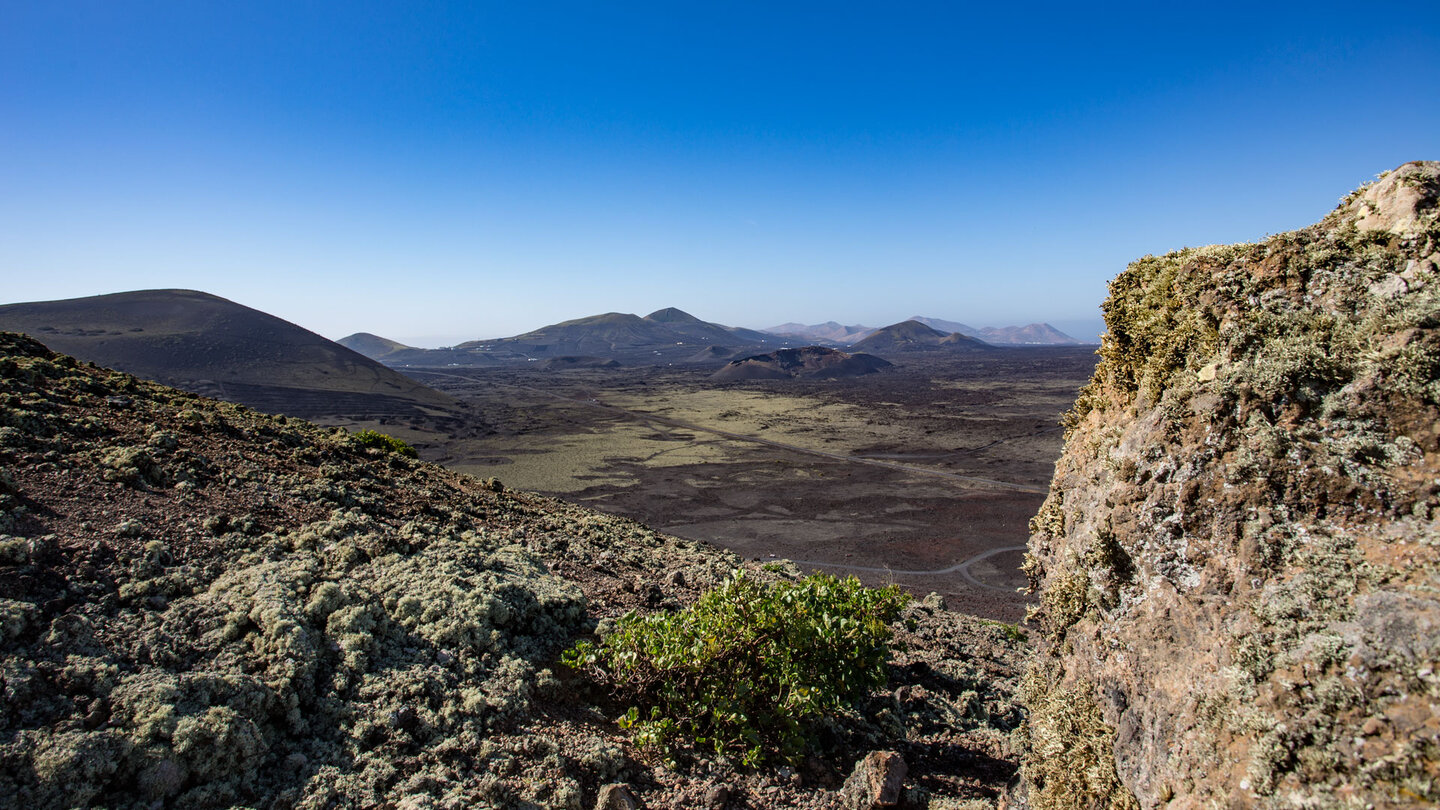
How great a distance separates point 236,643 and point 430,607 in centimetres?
130

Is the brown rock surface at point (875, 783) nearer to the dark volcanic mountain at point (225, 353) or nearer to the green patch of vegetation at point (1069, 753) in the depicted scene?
the green patch of vegetation at point (1069, 753)

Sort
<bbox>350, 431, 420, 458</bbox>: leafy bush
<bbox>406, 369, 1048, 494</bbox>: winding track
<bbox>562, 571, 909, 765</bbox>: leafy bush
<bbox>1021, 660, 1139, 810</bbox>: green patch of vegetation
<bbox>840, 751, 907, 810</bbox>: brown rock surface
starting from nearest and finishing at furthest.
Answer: <bbox>1021, 660, 1139, 810</bbox>: green patch of vegetation < <bbox>840, 751, 907, 810</bbox>: brown rock surface < <bbox>562, 571, 909, 765</bbox>: leafy bush < <bbox>350, 431, 420, 458</bbox>: leafy bush < <bbox>406, 369, 1048, 494</bbox>: winding track

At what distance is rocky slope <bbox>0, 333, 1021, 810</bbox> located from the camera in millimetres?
3633

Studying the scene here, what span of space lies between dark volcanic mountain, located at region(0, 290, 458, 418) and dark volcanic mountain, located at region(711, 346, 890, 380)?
170 feet

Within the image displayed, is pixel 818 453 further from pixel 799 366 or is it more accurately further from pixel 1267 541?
pixel 799 366

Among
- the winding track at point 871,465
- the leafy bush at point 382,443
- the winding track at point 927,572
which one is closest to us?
the leafy bush at point 382,443

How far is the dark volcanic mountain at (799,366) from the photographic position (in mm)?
106812

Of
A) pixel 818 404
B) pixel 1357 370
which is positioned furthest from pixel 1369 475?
pixel 818 404

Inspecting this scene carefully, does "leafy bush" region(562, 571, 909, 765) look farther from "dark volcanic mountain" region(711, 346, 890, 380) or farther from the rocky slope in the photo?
"dark volcanic mountain" region(711, 346, 890, 380)

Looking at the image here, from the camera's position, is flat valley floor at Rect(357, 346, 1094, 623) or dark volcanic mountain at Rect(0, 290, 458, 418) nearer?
flat valley floor at Rect(357, 346, 1094, 623)

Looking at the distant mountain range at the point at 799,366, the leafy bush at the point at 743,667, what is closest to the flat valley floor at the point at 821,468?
the leafy bush at the point at 743,667

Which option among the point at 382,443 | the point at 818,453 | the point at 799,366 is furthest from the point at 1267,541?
the point at 799,366

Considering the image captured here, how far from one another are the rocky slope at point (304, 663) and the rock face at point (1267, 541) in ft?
5.59

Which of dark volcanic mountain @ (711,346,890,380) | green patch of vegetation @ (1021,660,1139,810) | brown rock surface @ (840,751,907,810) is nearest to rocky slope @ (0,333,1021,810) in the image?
brown rock surface @ (840,751,907,810)
